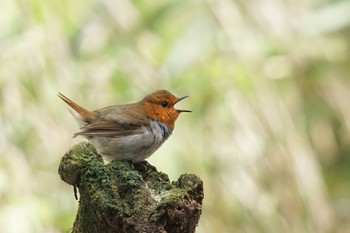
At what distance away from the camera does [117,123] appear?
3951 mm

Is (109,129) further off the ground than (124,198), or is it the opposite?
(109,129)

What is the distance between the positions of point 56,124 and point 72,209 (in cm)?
56

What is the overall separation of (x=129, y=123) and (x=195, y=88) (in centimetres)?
88

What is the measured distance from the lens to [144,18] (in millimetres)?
4965

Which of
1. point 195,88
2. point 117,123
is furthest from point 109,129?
point 195,88

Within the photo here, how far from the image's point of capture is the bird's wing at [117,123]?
3838 millimetres

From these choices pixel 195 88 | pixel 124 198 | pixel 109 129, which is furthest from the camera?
pixel 195 88

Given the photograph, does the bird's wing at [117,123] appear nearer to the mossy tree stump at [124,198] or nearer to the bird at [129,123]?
the bird at [129,123]

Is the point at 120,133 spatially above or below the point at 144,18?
below

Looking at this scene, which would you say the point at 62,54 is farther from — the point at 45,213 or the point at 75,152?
the point at 75,152

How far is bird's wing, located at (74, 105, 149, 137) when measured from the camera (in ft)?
12.6

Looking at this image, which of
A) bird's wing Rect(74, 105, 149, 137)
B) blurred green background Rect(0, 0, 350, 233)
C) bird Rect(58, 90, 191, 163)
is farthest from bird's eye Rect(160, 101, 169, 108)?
blurred green background Rect(0, 0, 350, 233)

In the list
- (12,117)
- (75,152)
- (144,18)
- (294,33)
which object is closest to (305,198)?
(294,33)

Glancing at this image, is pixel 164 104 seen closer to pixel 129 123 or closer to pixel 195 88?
pixel 129 123
